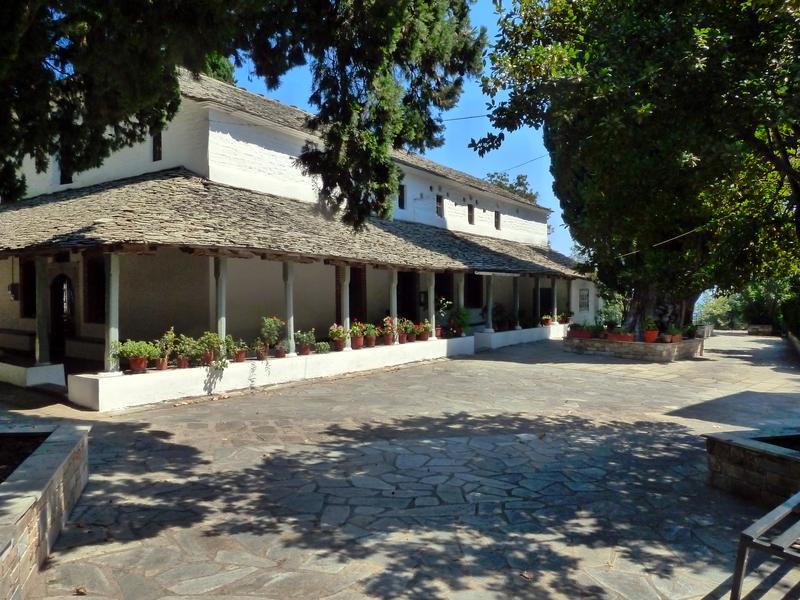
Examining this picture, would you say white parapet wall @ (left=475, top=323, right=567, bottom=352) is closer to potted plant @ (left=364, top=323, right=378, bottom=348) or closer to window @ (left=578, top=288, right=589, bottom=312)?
window @ (left=578, top=288, right=589, bottom=312)

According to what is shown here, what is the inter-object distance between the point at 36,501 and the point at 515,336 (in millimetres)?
17557

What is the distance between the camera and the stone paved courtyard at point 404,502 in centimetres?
355

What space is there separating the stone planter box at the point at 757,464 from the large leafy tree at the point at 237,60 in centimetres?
544

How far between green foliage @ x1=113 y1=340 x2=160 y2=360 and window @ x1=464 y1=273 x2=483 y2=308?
13095 millimetres

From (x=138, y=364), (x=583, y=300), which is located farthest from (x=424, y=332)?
(x=583, y=300)

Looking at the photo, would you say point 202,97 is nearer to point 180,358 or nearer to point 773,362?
point 180,358

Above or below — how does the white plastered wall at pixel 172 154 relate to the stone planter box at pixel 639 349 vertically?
above

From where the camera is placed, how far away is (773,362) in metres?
16.2

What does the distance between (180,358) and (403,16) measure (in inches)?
266

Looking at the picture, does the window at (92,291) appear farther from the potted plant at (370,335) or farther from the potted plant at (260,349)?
the potted plant at (370,335)

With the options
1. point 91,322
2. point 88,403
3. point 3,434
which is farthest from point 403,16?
point 91,322

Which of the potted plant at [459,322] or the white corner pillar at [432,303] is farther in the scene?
the potted plant at [459,322]

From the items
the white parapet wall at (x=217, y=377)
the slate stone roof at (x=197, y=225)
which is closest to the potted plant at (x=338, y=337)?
the white parapet wall at (x=217, y=377)

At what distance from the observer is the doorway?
1416 centimetres
